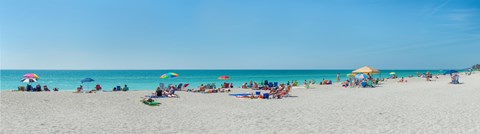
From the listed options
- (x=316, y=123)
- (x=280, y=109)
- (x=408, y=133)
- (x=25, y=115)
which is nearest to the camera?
(x=408, y=133)

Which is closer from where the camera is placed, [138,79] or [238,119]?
[238,119]

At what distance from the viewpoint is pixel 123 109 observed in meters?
14.2

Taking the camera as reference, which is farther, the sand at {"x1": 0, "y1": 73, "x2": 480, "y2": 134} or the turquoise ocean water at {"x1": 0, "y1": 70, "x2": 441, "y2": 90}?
the turquoise ocean water at {"x1": 0, "y1": 70, "x2": 441, "y2": 90}

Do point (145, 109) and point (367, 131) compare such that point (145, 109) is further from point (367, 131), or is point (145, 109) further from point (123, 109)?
point (367, 131)

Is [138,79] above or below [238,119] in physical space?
below

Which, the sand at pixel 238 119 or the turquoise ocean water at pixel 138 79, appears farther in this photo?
the turquoise ocean water at pixel 138 79

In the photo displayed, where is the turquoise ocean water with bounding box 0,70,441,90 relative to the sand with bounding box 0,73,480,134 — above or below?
below

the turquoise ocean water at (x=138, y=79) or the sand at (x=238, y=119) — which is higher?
the sand at (x=238, y=119)

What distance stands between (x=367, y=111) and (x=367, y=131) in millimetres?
4140

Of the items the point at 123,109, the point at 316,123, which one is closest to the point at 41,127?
the point at 123,109

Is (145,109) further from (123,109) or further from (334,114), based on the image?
(334,114)

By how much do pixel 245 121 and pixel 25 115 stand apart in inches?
277

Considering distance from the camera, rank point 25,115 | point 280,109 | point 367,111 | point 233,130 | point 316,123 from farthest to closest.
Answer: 1. point 280,109
2. point 367,111
3. point 25,115
4. point 316,123
5. point 233,130

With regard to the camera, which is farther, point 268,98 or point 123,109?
point 268,98
